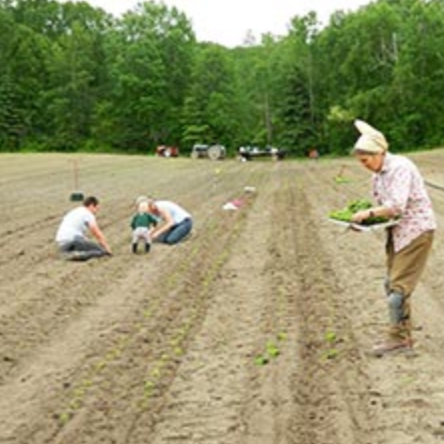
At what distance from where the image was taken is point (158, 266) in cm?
1231

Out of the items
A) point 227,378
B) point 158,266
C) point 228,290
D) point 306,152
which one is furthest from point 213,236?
point 306,152

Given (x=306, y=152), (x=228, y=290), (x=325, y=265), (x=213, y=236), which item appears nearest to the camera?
(x=228, y=290)

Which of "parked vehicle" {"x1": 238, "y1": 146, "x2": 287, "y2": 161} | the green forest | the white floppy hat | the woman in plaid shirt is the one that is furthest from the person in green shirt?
the green forest

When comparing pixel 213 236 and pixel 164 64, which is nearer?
pixel 213 236

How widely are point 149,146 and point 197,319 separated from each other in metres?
65.4

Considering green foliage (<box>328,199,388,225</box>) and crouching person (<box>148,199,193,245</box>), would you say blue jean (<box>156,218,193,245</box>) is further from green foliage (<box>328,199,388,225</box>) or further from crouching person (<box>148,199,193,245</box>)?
green foliage (<box>328,199,388,225</box>)

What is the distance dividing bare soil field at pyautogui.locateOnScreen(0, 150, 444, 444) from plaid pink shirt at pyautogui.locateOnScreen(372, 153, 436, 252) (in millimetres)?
1112

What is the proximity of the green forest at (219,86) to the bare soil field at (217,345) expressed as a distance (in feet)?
169

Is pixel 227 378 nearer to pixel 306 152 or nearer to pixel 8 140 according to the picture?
pixel 306 152

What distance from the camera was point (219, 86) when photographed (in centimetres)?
7331

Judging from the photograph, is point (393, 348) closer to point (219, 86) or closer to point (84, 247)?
point (84, 247)

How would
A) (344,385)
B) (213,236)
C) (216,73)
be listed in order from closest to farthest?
(344,385)
(213,236)
(216,73)

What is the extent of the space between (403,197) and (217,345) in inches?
93.0

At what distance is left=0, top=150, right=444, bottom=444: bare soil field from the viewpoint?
592 centimetres
